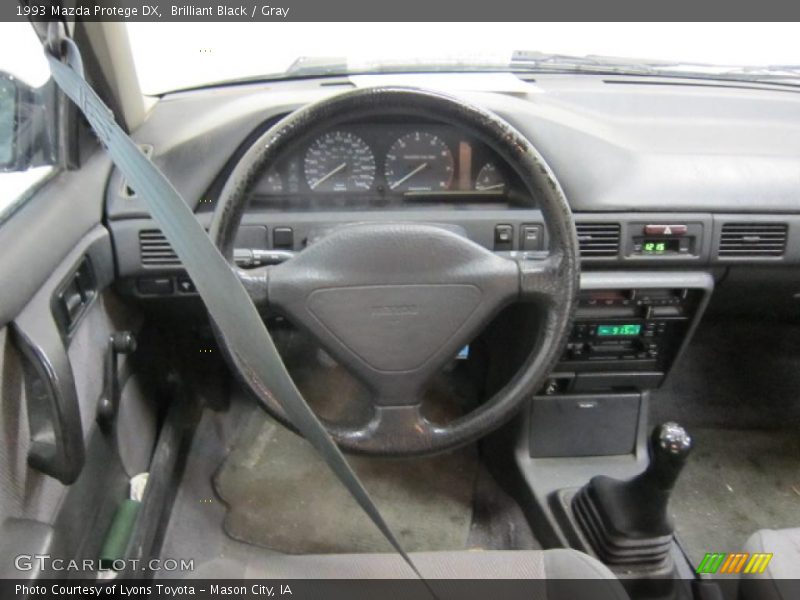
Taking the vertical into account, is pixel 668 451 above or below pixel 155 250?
below

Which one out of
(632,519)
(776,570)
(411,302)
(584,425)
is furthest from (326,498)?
(776,570)

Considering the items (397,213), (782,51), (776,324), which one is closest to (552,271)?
(397,213)

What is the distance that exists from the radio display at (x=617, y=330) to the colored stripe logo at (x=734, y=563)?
498mm

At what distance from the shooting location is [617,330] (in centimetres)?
174

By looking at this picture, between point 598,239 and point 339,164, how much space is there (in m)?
0.56

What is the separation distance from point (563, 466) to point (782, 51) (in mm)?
1184

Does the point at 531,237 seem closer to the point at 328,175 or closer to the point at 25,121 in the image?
the point at 328,175

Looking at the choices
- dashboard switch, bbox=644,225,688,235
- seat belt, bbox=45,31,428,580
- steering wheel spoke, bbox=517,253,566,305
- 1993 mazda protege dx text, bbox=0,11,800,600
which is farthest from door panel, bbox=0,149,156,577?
dashboard switch, bbox=644,225,688,235

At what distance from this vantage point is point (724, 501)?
2102 millimetres

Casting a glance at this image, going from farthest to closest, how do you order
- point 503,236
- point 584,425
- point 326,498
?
1. point 326,498
2. point 584,425
3. point 503,236

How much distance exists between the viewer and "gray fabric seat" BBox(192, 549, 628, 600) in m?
1.15

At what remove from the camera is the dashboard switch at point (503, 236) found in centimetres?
160

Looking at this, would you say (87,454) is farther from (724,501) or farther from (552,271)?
(724,501)

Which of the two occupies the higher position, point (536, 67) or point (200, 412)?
point (536, 67)
